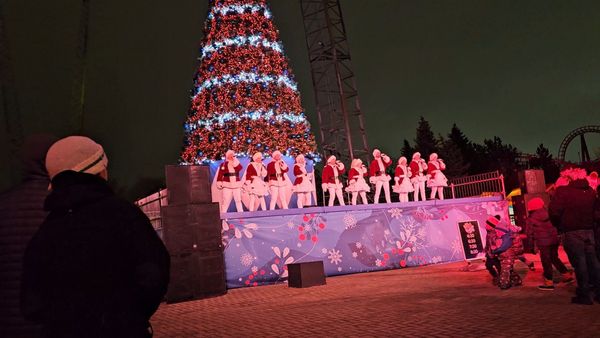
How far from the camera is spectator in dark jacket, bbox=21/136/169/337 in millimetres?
2119

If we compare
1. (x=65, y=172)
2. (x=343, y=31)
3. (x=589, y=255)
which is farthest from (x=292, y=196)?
(x=65, y=172)

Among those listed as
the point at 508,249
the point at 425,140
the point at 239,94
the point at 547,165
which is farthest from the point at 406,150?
the point at 508,249

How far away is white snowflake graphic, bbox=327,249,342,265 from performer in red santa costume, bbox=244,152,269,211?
238 cm

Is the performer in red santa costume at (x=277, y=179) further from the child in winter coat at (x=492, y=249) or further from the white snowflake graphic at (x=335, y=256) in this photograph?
the child in winter coat at (x=492, y=249)

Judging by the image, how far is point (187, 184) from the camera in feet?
39.6

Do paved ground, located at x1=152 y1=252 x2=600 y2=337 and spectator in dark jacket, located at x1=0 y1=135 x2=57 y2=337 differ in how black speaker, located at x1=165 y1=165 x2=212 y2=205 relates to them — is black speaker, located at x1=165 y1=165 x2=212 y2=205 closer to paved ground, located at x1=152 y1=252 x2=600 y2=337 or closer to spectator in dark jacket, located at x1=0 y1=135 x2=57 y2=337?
paved ground, located at x1=152 y1=252 x2=600 y2=337

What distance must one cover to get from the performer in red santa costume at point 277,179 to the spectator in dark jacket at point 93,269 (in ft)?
43.1

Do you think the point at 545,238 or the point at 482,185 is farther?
the point at 482,185

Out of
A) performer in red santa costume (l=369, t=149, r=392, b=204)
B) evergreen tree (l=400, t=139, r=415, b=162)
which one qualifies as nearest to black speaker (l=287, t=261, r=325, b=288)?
performer in red santa costume (l=369, t=149, r=392, b=204)

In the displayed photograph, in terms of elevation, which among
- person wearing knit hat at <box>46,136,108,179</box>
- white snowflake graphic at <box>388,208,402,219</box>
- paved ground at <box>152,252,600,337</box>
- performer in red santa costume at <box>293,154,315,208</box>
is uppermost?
performer in red santa costume at <box>293,154,315,208</box>

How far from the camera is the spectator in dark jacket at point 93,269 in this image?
2.12m

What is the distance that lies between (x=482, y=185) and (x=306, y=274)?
9.39 metres

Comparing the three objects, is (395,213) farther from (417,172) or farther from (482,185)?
(482,185)

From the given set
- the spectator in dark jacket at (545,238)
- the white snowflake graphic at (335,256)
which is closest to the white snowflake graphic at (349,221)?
the white snowflake graphic at (335,256)
